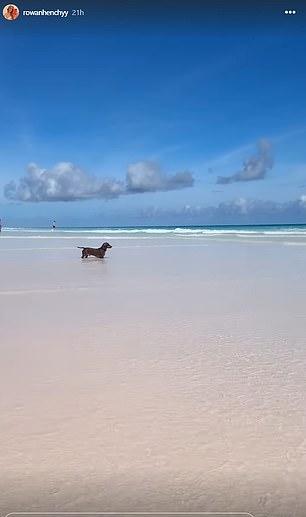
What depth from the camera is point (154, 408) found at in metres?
2.07

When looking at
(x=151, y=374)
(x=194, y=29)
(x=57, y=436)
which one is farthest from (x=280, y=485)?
(x=194, y=29)

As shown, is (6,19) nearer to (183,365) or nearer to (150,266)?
(183,365)

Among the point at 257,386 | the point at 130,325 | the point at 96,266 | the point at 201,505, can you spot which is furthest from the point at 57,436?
the point at 96,266

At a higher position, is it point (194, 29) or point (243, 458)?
point (194, 29)

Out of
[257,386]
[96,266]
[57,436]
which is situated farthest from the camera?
[96,266]

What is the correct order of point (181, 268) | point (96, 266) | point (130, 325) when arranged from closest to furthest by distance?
point (130, 325), point (181, 268), point (96, 266)

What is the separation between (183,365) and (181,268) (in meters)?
5.59

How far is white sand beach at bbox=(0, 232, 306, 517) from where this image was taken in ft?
4.71

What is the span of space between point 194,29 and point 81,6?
0.45 meters

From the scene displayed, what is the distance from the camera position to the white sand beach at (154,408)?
1.43m

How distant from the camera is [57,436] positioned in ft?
5.92

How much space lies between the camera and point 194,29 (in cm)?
188

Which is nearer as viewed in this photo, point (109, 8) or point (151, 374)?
point (109, 8)

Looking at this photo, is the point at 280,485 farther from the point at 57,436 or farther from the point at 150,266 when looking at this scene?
the point at 150,266
